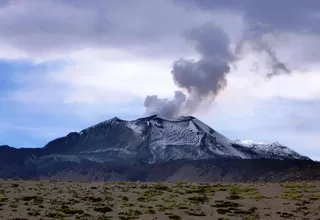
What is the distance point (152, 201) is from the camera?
57.3 metres

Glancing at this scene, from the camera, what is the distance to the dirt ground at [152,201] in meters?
51.8

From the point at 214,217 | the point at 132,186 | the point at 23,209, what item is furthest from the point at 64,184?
the point at 214,217

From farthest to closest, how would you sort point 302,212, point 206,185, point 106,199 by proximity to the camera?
1. point 206,185
2. point 106,199
3. point 302,212

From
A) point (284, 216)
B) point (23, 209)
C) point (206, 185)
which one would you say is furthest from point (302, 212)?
point (23, 209)

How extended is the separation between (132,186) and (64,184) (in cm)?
696

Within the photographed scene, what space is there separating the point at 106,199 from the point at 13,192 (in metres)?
8.44

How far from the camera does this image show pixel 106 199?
57.1 meters

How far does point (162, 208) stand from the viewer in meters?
54.5

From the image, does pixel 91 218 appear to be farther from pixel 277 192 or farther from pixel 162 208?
pixel 277 192

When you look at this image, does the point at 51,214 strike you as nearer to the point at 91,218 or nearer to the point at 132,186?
the point at 91,218

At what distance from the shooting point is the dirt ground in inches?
2037

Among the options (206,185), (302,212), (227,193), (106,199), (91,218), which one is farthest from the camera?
(206,185)

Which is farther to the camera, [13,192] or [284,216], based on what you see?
[13,192]

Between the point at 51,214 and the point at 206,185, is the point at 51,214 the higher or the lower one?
the lower one
